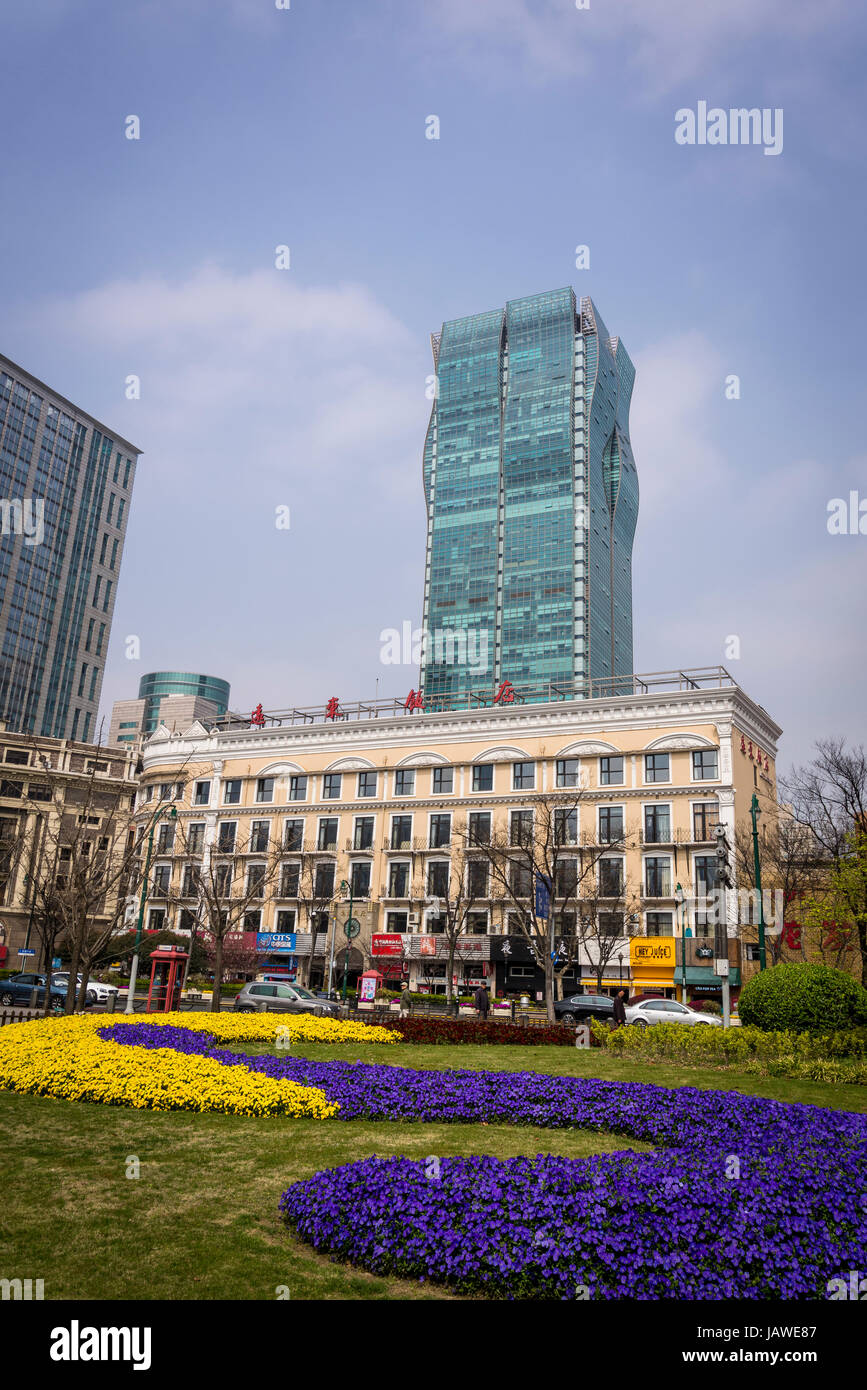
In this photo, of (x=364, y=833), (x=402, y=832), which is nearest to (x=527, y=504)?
(x=364, y=833)

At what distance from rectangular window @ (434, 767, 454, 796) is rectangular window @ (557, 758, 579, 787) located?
6620 mm

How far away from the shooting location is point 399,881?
54.3m

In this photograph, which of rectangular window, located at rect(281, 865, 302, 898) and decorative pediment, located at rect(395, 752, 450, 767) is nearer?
decorative pediment, located at rect(395, 752, 450, 767)

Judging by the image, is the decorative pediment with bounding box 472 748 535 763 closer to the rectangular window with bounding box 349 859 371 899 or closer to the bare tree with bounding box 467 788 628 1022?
the bare tree with bounding box 467 788 628 1022

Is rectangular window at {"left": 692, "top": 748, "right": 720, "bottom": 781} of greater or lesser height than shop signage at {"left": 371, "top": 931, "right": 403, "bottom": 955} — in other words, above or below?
above

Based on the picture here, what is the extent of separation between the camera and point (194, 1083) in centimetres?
1412

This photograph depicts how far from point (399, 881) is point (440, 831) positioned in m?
3.80

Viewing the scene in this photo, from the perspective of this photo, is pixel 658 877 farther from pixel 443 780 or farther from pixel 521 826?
pixel 443 780

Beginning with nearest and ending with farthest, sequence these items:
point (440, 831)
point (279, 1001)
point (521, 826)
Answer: point (279, 1001) → point (521, 826) → point (440, 831)

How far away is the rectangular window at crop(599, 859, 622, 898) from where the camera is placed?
46.7 metres

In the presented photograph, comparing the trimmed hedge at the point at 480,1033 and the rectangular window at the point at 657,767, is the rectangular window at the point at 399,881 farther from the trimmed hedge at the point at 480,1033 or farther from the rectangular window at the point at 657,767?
the trimmed hedge at the point at 480,1033

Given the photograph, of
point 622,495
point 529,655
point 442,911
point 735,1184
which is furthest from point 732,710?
point 622,495

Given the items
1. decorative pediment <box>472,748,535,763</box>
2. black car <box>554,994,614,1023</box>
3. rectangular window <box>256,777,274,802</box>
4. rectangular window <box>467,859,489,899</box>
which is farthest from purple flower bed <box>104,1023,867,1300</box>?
rectangular window <box>256,777,274,802</box>
